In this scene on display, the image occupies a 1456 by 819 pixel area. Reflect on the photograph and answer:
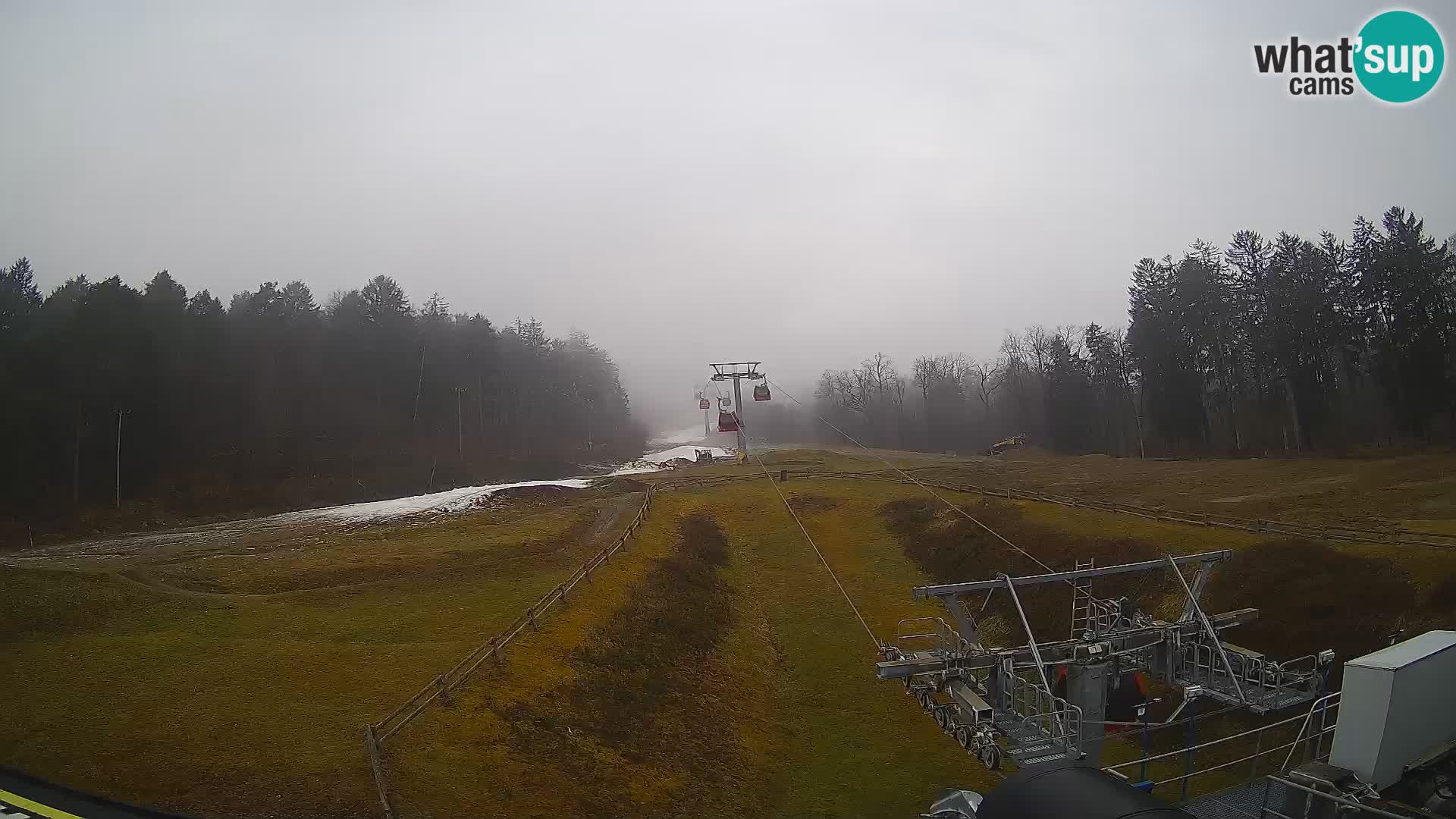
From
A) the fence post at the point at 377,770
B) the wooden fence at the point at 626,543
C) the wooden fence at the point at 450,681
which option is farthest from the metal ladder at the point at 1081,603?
the fence post at the point at 377,770

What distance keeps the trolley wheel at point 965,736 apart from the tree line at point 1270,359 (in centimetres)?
5090

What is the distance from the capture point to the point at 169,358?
52500 millimetres

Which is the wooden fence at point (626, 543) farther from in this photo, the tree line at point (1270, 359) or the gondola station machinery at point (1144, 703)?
the tree line at point (1270, 359)

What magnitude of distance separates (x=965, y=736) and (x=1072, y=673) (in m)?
3.79

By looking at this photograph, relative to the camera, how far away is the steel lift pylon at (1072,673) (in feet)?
41.7

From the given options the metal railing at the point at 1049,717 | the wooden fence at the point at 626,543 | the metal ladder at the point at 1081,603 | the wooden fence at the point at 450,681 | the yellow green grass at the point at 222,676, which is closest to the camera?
the metal railing at the point at 1049,717

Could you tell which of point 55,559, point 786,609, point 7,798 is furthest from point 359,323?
point 7,798

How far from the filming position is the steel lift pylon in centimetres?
1270

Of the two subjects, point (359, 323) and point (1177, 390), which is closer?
point (1177, 390)

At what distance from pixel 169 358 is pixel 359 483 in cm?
1723

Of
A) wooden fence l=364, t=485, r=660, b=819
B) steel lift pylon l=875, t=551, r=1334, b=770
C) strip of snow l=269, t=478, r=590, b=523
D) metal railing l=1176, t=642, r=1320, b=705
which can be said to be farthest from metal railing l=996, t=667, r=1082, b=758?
strip of snow l=269, t=478, r=590, b=523

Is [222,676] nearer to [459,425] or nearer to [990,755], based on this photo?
[990,755]

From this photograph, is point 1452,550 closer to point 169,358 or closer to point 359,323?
point 169,358

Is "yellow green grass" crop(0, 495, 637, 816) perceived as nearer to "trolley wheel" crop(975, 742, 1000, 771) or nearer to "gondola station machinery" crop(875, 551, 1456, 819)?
"trolley wheel" crop(975, 742, 1000, 771)
